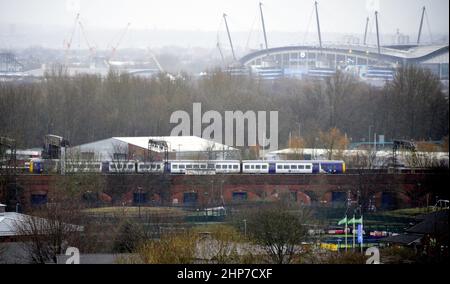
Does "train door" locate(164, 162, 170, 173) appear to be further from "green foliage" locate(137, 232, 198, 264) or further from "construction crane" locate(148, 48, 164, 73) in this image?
"construction crane" locate(148, 48, 164, 73)

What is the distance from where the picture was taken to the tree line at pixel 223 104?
555 inches

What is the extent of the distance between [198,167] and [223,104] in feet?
8.00

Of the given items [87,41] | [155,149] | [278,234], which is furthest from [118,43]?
[278,234]

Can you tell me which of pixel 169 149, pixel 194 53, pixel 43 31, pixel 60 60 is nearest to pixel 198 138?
pixel 169 149

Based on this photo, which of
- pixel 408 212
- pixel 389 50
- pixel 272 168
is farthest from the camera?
pixel 389 50

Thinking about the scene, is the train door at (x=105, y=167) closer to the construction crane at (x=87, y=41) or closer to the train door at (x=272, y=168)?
the train door at (x=272, y=168)

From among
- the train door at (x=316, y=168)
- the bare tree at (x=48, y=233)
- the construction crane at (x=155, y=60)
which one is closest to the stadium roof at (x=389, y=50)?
the construction crane at (x=155, y=60)

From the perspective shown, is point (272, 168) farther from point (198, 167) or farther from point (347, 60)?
point (347, 60)

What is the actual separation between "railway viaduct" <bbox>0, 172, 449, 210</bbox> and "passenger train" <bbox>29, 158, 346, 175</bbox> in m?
0.28

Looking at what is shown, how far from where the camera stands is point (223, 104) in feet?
47.5

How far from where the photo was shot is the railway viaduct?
1081 centimetres

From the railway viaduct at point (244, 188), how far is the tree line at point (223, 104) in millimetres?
2081
